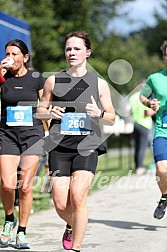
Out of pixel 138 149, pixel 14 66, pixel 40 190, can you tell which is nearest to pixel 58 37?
pixel 138 149

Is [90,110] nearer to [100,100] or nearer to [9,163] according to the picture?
[100,100]

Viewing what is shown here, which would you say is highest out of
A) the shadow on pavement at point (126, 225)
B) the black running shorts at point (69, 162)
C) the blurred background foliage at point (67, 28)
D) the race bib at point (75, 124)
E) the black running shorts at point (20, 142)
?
the blurred background foliage at point (67, 28)

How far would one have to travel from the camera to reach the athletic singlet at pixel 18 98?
6.54m

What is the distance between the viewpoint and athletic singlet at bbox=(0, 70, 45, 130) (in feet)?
21.4

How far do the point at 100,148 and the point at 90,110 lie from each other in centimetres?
46

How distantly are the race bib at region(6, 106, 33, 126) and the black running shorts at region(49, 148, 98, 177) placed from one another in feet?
2.84

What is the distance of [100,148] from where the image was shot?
18.9 feet

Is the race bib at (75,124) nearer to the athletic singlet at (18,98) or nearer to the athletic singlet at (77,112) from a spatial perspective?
the athletic singlet at (77,112)

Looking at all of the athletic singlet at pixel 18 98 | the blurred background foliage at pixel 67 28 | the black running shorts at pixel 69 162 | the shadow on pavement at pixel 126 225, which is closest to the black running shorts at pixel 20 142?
the athletic singlet at pixel 18 98

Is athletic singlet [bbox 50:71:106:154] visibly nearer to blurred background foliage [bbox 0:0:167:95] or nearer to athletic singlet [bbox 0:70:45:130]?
athletic singlet [bbox 0:70:45:130]

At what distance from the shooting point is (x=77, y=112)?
18.6 feet

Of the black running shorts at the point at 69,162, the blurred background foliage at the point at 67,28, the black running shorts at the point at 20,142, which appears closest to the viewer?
the black running shorts at the point at 69,162

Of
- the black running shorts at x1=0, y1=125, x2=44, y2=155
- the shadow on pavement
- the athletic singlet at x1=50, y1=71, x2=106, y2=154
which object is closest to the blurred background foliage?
the shadow on pavement

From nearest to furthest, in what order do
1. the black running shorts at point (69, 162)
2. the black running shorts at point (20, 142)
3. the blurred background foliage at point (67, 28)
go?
the black running shorts at point (69, 162) → the black running shorts at point (20, 142) → the blurred background foliage at point (67, 28)
